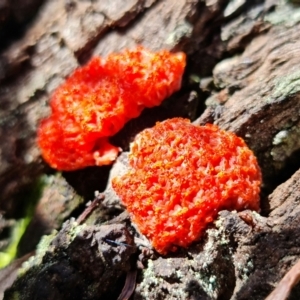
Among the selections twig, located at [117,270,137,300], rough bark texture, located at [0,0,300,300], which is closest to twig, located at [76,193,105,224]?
rough bark texture, located at [0,0,300,300]

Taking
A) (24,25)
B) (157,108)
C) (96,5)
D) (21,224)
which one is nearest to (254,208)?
(157,108)

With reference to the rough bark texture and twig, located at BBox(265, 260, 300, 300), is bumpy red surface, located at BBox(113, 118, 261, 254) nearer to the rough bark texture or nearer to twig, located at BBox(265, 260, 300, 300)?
the rough bark texture

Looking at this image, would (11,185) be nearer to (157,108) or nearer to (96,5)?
(157,108)

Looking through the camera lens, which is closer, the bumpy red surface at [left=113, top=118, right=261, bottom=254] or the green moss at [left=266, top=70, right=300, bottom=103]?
the bumpy red surface at [left=113, top=118, right=261, bottom=254]

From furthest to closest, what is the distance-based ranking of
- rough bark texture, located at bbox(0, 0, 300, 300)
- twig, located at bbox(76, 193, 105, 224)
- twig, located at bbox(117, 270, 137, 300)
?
twig, located at bbox(76, 193, 105, 224) → twig, located at bbox(117, 270, 137, 300) → rough bark texture, located at bbox(0, 0, 300, 300)

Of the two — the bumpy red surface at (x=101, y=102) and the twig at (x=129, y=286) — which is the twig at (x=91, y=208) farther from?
the twig at (x=129, y=286)

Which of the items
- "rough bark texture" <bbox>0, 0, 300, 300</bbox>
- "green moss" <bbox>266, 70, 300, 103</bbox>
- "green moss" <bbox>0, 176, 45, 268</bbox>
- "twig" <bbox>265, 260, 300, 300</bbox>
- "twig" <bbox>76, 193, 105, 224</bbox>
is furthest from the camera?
"green moss" <bbox>0, 176, 45, 268</bbox>

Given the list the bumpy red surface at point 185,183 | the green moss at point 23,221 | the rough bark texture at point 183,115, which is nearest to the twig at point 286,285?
the rough bark texture at point 183,115
